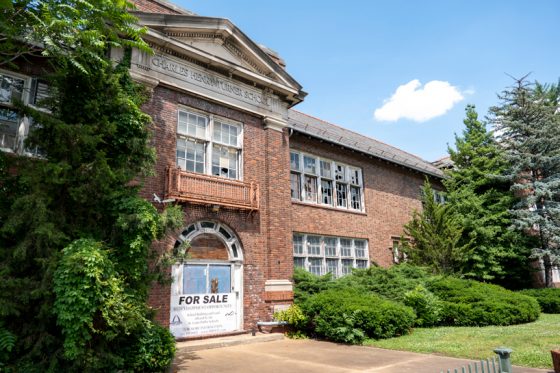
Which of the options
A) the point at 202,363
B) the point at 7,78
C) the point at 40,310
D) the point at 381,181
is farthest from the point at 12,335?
the point at 381,181

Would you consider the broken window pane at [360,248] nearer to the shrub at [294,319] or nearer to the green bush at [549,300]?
the shrub at [294,319]

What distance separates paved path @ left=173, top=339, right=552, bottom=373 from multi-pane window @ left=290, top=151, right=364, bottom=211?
272 inches

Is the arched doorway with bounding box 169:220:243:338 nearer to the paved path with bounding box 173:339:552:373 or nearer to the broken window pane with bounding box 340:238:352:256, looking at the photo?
the paved path with bounding box 173:339:552:373

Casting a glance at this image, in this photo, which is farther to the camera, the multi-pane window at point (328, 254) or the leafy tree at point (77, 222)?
the multi-pane window at point (328, 254)

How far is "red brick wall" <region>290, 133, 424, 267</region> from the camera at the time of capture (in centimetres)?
1667

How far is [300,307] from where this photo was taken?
1279 cm

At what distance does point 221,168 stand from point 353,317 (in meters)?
5.72

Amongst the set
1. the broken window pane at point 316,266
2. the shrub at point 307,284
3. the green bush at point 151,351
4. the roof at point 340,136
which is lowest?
the green bush at point 151,351

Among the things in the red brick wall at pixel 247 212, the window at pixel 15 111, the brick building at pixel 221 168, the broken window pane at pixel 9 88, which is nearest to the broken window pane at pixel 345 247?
the brick building at pixel 221 168

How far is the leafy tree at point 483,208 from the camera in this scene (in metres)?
19.8

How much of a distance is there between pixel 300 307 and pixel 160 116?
22.8 feet

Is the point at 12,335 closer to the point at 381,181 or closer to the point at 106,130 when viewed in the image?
the point at 106,130

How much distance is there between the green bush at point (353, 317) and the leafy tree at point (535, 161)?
446 inches

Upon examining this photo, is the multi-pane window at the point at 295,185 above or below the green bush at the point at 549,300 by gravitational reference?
above
